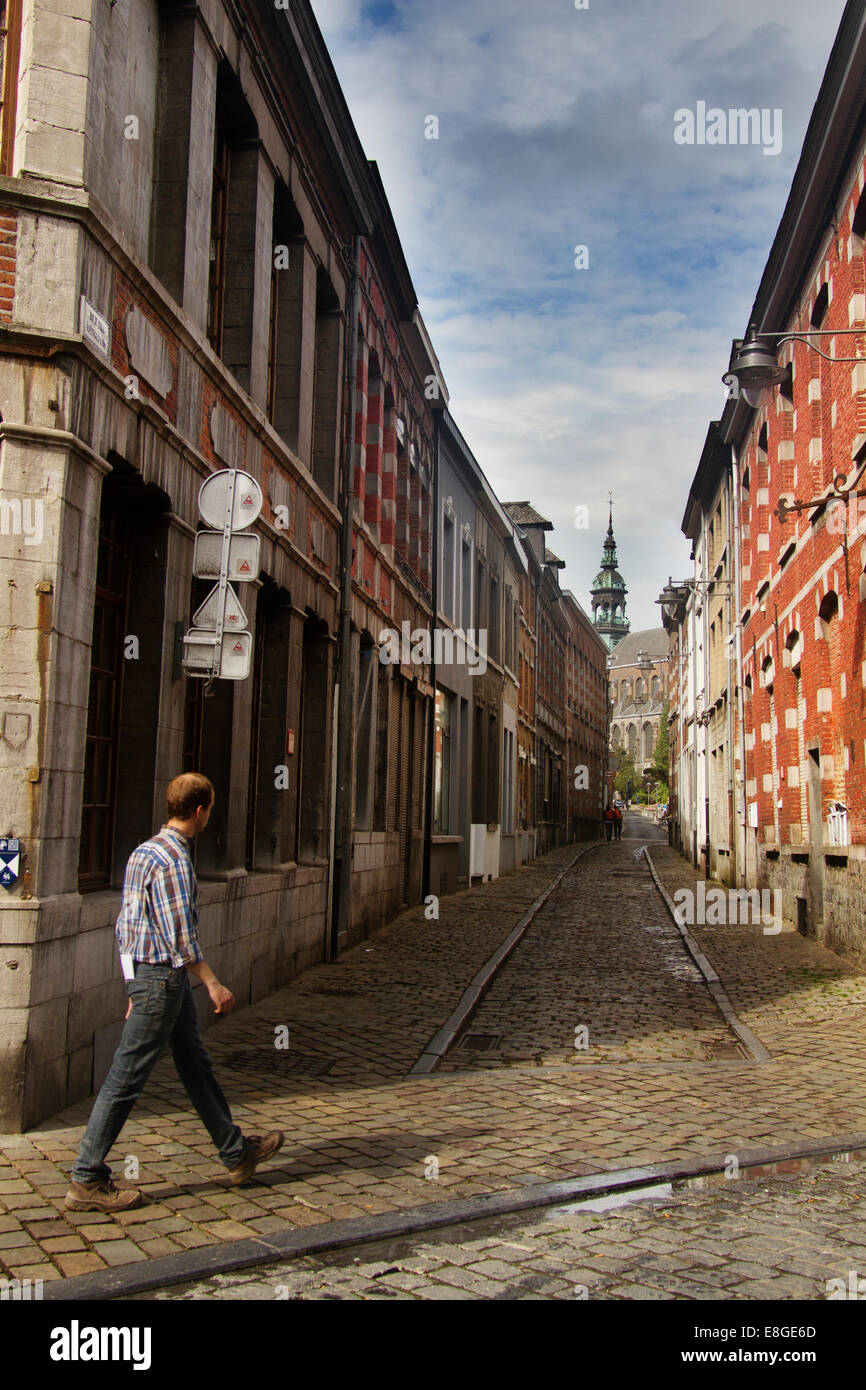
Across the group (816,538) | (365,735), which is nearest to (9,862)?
(365,735)

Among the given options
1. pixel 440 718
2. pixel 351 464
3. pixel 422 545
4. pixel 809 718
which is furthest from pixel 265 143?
pixel 440 718

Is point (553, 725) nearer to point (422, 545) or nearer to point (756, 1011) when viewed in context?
point (422, 545)

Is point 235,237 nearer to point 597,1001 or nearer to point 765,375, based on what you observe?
point 765,375

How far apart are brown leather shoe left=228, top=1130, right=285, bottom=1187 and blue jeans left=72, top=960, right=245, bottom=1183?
0.16 metres

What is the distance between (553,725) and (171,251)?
132 feet

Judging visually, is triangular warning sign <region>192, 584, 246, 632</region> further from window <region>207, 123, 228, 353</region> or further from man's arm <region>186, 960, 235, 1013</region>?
window <region>207, 123, 228, 353</region>

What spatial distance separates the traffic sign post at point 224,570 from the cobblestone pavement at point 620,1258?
3764 millimetres

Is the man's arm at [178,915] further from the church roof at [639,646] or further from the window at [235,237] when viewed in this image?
the church roof at [639,646]

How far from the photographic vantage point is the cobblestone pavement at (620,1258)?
4.20 m

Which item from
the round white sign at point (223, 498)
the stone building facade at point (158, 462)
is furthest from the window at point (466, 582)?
the round white sign at point (223, 498)

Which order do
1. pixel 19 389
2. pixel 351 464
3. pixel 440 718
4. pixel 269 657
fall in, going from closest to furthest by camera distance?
1. pixel 19 389
2. pixel 269 657
3. pixel 351 464
4. pixel 440 718

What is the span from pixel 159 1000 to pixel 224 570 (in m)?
3.39

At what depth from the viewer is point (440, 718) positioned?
23.8 m

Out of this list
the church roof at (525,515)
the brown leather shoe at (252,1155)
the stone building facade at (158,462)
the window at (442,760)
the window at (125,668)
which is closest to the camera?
the brown leather shoe at (252,1155)
